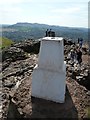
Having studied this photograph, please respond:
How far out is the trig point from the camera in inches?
606

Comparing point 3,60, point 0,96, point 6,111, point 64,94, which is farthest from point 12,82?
point 3,60

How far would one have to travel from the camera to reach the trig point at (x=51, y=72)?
15391 mm

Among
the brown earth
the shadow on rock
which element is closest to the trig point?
the shadow on rock

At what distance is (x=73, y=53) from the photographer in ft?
80.3

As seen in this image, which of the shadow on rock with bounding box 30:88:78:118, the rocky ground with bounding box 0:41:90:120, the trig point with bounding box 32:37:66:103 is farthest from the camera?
the trig point with bounding box 32:37:66:103

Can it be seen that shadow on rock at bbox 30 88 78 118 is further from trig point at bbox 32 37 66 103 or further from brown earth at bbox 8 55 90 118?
trig point at bbox 32 37 66 103

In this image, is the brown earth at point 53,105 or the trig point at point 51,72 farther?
the trig point at point 51,72

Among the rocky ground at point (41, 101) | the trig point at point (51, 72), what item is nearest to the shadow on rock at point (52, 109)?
the rocky ground at point (41, 101)

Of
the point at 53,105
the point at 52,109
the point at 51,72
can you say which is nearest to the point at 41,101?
the point at 53,105

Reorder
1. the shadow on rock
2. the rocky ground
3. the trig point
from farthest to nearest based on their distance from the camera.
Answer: the trig point → the rocky ground → the shadow on rock

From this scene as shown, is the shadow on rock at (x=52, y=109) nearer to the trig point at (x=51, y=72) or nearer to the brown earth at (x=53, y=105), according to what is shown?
the brown earth at (x=53, y=105)

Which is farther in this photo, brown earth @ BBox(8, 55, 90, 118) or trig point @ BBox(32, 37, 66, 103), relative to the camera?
trig point @ BBox(32, 37, 66, 103)

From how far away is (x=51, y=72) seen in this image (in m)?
15.6

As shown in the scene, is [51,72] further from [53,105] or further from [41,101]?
[53,105]
